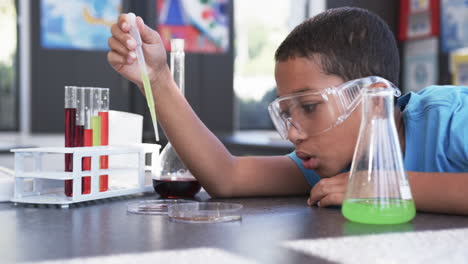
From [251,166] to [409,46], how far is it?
2555 mm

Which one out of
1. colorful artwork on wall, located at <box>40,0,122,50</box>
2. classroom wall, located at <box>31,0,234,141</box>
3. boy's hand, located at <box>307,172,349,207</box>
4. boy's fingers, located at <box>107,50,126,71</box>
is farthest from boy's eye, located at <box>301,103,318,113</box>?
colorful artwork on wall, located at <box>40,0,122,50</box>

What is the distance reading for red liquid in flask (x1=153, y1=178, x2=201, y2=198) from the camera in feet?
3.82

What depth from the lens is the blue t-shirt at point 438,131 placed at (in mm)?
1096

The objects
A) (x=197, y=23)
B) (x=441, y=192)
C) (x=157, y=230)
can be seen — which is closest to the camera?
(x=157, y=230)

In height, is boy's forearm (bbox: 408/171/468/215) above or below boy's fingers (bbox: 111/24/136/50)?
below

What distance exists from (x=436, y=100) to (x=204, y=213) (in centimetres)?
54

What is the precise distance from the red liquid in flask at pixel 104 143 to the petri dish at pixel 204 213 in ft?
0.76

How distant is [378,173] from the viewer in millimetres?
837

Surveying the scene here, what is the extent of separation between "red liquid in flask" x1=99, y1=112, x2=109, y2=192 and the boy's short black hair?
1.21 ft

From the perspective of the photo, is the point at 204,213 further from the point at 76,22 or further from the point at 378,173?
the point at 76,22

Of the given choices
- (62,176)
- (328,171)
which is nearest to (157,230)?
(62,176)

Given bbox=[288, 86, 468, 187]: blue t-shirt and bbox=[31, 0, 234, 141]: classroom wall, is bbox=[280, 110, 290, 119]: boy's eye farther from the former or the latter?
bbox=[31, 0, 234, 141]: classroom wall

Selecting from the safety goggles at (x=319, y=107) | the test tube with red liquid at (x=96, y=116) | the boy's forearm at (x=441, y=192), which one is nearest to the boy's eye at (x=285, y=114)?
the safety goggles at (x=319, y=107)

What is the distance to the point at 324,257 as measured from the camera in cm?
64
